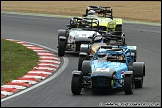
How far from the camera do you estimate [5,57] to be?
25.0m

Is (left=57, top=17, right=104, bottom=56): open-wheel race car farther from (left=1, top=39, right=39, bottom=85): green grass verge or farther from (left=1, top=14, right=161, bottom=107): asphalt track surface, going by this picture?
(left=1, top=39, right=39, bottom=85): green grass verge

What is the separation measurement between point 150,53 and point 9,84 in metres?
9.32

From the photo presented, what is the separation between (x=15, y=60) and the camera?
79.7ft

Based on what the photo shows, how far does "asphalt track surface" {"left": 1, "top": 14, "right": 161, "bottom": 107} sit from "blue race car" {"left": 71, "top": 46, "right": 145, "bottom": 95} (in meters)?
0.24

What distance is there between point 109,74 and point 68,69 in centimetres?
515

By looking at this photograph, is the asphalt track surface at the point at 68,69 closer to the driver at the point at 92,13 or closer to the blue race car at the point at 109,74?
the blue race car at the point at 109,74

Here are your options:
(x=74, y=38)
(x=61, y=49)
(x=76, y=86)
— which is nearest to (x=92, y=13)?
(x=74, y=38)

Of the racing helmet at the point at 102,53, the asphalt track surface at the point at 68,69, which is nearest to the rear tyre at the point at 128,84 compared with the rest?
the asphalt track surface at the point at 68,69

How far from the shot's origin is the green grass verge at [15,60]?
20734mm

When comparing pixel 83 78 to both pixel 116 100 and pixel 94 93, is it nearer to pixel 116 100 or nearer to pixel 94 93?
pixel 94 93

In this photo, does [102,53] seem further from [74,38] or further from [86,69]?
[74,38]

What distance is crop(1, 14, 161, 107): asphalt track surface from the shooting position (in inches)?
640

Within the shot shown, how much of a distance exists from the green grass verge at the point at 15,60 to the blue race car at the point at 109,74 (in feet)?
8.77

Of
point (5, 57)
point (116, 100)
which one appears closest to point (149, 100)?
point (116, 100)
